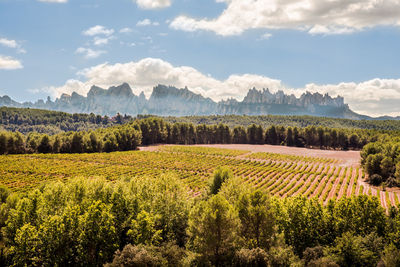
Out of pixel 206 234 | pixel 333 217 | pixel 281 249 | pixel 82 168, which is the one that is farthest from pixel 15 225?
pixel 82 168

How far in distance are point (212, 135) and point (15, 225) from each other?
151019mm

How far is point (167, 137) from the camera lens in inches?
6747

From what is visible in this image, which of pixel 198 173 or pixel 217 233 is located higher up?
pixel 217 233

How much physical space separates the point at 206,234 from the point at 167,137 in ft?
489

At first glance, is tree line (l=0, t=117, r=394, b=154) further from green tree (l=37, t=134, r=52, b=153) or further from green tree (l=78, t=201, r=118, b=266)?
Answer: green tree (l=78, t=201, r=118, b=266)

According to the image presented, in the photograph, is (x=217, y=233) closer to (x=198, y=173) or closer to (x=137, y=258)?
(x=137, y=258)

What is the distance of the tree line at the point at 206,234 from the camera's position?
2336cm

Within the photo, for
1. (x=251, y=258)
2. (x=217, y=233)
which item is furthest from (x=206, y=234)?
(x=251, y=258)

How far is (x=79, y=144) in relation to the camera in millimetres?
119688

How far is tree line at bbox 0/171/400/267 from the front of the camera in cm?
2336

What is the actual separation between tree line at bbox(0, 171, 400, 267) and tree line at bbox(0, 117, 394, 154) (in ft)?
313

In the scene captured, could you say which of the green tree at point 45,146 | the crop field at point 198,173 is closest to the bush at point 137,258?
the crop field at point 198,173

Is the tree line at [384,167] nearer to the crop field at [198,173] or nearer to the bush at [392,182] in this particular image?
the bush at [392,182]

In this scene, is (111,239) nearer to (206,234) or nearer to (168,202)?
(168,202)
